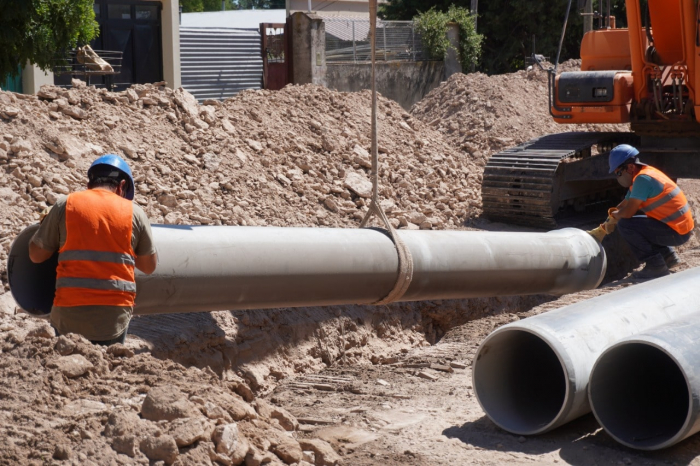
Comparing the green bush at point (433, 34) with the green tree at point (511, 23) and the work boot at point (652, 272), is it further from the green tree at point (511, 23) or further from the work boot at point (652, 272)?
the work boot at point (652, 272)

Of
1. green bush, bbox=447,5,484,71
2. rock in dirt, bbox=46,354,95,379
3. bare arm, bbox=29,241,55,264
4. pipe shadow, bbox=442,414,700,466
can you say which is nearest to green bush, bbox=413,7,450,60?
green bush, bbox=447,5,484,71

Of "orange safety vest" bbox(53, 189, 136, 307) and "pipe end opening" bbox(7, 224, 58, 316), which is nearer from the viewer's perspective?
"orange safety vest" bbox(53, 189, 136, 307)

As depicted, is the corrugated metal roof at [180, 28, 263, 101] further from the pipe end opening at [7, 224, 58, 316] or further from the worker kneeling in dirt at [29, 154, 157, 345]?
the worker kneeling in dirt at [29, 154, 157, 345]

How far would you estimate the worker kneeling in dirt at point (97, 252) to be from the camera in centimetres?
482

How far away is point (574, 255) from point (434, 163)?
4225 millimetres

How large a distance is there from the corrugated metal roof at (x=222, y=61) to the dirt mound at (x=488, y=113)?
6996 millimetres

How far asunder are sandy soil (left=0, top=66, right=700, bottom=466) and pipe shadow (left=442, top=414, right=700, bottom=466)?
0.02 metres

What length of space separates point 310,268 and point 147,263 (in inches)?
54.4

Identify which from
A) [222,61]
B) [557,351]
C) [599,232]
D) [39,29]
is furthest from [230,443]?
[222,61]

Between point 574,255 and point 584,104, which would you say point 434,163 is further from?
point 574,255

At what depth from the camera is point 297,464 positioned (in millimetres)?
4277

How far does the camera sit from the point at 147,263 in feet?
Result: 16.7

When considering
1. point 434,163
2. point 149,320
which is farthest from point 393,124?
point 149,320

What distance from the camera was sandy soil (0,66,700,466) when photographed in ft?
13.6
